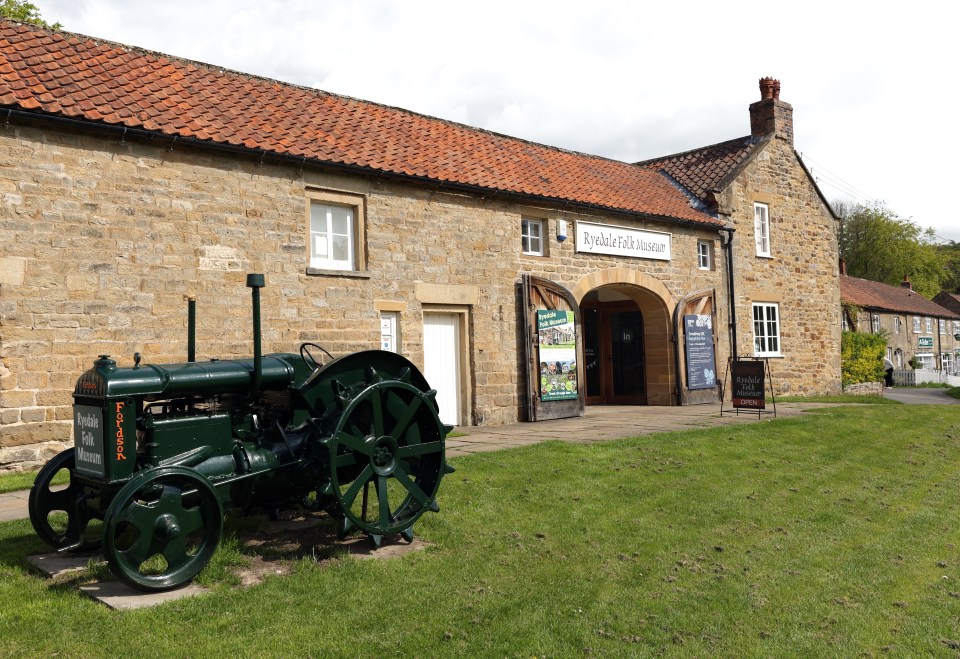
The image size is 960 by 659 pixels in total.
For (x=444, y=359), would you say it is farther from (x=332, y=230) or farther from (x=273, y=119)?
(x=273, y=119)

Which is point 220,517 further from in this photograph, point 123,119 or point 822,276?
→ point 822,276

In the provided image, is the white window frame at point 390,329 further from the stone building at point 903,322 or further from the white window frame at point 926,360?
the white window frame at point 926,360

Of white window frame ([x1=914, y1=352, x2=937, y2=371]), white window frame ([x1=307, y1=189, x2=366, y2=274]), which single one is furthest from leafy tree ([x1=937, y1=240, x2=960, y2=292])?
white window frame ([x1=307, y1=189, x2=366, y2=274])

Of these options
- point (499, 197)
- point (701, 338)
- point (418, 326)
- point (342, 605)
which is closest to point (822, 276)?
point (701, 338)

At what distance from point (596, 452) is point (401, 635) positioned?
209 inches

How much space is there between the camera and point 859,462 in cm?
990

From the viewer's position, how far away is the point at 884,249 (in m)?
57.2

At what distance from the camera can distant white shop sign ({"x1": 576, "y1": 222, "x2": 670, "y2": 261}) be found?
15.5 m

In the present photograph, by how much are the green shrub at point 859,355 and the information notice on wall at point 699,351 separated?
35.8 feet

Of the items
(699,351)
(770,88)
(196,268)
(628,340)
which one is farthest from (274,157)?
(770,88)

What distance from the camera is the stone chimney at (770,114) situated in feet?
68.2

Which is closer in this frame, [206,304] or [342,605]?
[342,605]

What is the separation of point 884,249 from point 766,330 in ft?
145

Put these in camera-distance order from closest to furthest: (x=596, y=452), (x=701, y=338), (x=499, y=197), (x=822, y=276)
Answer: (x=596, y=452) < (x=499, y=197) < (x=701, y=338) < (x=822, y=276)
